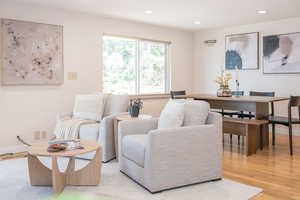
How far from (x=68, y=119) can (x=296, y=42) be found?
427 centimetres

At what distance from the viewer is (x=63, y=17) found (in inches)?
187

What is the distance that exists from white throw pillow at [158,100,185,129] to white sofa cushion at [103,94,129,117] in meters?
1.15

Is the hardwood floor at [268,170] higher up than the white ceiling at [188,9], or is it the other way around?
the white ceiling at [188,9]

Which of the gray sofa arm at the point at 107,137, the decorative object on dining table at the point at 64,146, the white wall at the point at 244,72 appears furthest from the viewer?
the white wall at the point at 244,72

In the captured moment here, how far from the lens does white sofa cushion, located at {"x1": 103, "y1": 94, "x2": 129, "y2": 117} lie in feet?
14.0

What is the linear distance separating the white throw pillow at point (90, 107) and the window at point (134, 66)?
122cm

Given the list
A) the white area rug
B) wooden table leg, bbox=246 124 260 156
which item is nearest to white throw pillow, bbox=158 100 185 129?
the white area rug

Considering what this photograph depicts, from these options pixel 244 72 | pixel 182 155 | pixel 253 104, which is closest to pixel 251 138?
pixel 253 104

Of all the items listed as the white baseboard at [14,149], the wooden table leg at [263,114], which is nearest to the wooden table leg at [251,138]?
the wooden table leg at [263,114]

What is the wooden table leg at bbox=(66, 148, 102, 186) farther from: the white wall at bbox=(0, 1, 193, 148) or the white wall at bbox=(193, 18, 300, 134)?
the white wall at bbox=(193, 18, 300, 134)

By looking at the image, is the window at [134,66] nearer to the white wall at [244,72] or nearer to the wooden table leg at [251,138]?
the white wall at [244,72]

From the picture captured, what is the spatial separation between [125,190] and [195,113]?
3.44 feet

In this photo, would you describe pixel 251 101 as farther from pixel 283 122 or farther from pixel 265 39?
pixel 265 39

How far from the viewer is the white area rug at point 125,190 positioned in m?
2.61
